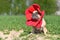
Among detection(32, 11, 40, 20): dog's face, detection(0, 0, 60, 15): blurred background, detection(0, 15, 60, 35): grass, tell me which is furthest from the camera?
detection(0, 0, 60, 15): blurred background

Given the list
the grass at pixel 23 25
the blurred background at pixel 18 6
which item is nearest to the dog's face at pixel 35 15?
the grass at pixel 23 25

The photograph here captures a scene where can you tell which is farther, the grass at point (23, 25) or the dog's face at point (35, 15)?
the grass at point (23, 25)

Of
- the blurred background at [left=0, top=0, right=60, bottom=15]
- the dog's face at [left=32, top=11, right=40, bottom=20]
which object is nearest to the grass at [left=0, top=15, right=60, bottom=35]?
the dog's face at [left=32, top=11, right=40, bottom=20]

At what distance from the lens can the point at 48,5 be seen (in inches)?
770

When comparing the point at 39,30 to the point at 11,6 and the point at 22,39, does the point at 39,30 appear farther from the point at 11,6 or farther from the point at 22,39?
the point at 11,6

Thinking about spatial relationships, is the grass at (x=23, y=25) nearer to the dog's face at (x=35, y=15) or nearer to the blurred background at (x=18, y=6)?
the dog's face at (x=35, y=15)

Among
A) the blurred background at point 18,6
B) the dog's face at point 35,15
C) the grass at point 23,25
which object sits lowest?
the dog's face at point 35,15

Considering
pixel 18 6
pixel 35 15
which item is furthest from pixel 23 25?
pixel 18 6

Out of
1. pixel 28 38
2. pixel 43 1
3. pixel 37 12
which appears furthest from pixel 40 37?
pixel 43 1

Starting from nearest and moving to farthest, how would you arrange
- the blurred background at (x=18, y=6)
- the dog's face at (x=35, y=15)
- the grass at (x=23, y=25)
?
the dog's face at (x=35, y=15), the grass at (x=23, y=25), the blurred background at (x=18, y=6)

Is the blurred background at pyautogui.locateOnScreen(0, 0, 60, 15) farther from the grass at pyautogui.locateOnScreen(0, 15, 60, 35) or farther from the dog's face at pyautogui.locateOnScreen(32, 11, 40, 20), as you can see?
the dog's face at pyautogui.locateOnScreen(32, 11, 40, 20)

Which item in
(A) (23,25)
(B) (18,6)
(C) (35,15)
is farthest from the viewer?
(B) (18,6)

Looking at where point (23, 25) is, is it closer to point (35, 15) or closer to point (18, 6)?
point (35, 15)

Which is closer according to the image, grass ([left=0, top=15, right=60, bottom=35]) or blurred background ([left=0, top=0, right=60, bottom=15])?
grass ([left=0, top=15, right=60, bottom=35])
